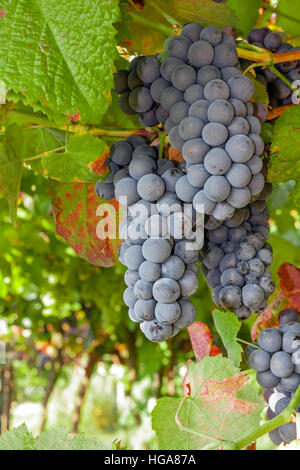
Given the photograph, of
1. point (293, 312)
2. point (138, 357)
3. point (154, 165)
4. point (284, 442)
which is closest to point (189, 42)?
point (154, 165)

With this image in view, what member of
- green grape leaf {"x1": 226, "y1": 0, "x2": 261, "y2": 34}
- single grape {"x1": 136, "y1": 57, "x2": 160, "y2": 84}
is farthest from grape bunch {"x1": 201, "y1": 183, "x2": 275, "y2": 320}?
green grape leaf {"x1": 226, "y1": 0, "x2": 261, "y2": 34}

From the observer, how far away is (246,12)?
1.01 m

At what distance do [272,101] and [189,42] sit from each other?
21cm

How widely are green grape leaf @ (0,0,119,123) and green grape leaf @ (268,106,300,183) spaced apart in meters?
0.28

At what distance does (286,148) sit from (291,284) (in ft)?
0.77

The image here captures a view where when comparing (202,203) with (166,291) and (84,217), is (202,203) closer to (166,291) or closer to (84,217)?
(166,291)

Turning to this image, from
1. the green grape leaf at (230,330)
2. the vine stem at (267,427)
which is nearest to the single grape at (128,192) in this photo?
the green grape leaf at (230,330)

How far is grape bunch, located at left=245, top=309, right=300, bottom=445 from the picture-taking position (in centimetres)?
63

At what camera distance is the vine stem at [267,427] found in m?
0.53

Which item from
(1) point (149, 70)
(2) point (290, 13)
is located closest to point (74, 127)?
(1) point (149, 70)

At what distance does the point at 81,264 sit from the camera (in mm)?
1975

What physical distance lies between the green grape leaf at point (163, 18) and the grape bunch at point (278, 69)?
2.0 inches

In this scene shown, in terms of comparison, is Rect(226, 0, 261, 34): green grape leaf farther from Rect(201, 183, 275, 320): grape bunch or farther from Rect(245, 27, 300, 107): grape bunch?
Rect(201, 183, 275, 320): grape bunch

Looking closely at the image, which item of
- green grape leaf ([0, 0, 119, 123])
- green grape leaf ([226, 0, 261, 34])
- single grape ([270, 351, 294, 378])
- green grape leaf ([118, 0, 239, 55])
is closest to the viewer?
green grape leaf ([0, 0, 119, 123])
